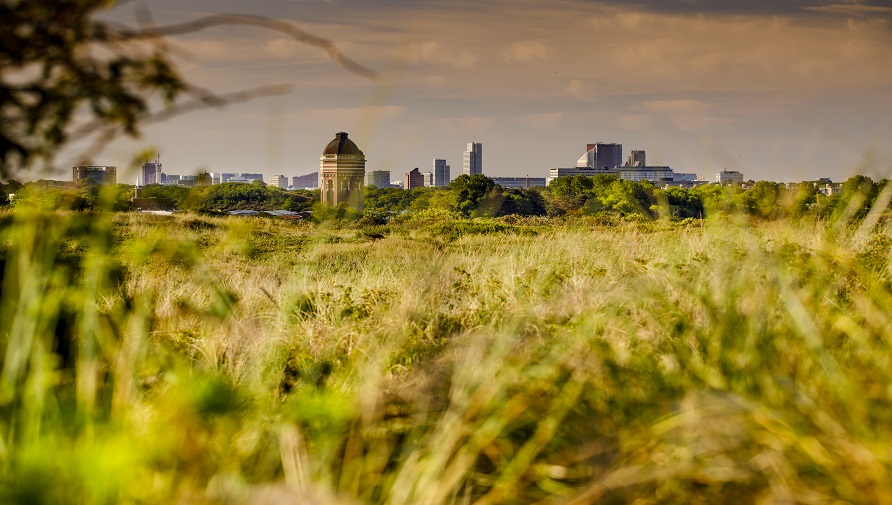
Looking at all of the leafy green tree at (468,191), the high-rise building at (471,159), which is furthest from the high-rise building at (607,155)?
the leafy green tree at (468,191)

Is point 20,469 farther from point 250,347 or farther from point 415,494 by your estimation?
point 250,347

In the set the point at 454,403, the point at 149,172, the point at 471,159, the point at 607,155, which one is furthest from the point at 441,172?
the point at 454,403

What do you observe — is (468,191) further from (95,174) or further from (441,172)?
(441,172)

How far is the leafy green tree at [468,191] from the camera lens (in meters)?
37.3

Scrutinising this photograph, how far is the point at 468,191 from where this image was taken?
3778 centimetres

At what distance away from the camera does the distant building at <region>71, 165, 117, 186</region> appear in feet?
7.70

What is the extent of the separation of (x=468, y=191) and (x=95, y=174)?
35.6 m

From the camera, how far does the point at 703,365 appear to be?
2564 mm

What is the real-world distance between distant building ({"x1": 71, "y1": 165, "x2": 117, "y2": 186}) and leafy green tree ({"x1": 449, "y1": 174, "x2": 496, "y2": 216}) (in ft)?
112

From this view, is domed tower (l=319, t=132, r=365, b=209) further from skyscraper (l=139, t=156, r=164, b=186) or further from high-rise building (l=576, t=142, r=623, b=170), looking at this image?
high-rise building (l=576, t=142, r=623, b=170)

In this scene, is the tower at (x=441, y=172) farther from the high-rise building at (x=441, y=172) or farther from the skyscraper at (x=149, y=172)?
the skyscraper at (x=149, y=172)

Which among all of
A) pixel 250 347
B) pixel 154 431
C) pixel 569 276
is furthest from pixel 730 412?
pixel 569 276

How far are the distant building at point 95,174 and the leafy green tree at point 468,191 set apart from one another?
112 ft

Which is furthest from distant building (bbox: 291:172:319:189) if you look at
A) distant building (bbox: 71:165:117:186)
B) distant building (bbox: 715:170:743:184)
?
distant building (bbox: 715:170:743:184)
